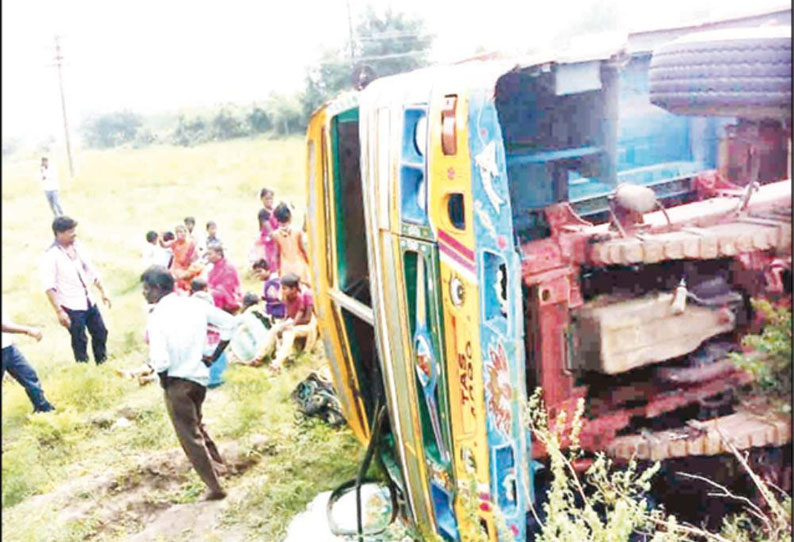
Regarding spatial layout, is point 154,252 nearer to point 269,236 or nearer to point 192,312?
point 269,236

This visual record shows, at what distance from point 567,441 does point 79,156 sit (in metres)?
4.09

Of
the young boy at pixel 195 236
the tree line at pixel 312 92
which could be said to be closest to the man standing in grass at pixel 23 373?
the tree line at pixel 312 92

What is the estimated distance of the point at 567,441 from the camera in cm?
279

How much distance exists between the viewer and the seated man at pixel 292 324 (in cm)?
614

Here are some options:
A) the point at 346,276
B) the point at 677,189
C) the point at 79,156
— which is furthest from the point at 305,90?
the point at 677,189

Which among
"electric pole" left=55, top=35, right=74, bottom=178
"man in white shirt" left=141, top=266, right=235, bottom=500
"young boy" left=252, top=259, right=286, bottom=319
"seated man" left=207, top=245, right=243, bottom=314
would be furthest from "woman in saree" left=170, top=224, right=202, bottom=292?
"man in white shirt" left=141, top=266, right=235, bottom=500

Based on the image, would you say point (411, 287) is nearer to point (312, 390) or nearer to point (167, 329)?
point (167, 329)

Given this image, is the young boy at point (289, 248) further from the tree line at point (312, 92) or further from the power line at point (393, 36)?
the power line at point (393, 36)

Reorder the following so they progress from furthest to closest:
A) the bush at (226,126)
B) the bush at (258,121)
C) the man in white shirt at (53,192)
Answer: the bush at (258,121), the bush at (226,126), the man in white shirt at (53,192)

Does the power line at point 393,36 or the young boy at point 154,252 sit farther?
the young boy at point 154,252

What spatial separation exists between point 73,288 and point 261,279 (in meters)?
2.67

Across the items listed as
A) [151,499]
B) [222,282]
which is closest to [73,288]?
[151,499]

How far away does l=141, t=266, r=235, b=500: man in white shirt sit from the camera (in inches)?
150

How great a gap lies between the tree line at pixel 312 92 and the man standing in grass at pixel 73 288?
69 cm
